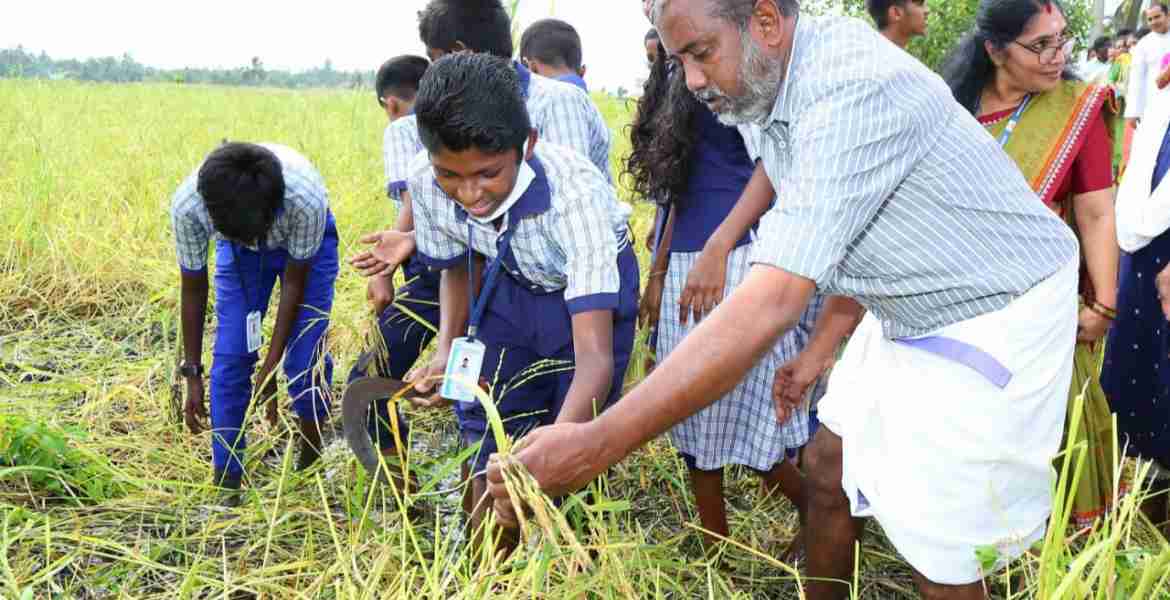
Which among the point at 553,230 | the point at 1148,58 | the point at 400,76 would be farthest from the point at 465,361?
the point at 1148,58

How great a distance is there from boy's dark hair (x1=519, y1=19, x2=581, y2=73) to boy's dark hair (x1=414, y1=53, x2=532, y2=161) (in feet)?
5.57

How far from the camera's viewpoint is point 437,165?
1892mm

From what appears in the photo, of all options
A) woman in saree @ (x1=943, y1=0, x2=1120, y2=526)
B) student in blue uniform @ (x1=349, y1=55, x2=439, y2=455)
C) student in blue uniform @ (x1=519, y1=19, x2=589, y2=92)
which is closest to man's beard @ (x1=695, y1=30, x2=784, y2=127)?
woman in saree @ (x1=943, y1=0, x2=1120, y2=526)

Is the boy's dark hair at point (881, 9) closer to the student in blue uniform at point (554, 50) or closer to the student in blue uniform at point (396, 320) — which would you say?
the student in blue uniform at point (554, 50)

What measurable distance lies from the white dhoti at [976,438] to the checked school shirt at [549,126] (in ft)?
4.04

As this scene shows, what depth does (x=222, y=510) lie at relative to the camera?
8.02ft

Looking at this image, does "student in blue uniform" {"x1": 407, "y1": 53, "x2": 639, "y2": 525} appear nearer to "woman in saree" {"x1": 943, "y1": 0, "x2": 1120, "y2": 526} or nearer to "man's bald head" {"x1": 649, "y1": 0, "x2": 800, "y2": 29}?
"man's bald head" {"x1": 649, "y1": 0, "x2": 800, "y2": 29}

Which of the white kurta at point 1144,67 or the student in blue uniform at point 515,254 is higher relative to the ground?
the white kurta at point 1144,67

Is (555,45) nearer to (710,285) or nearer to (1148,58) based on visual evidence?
(710,285)

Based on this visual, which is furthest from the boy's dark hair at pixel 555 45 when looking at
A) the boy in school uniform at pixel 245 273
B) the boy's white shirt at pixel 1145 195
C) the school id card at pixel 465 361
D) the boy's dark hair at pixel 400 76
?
the school id card at pixel 465 361

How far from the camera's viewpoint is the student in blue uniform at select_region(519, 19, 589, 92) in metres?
3.67

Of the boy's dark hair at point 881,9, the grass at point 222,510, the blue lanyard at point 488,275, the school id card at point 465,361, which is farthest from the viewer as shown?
the boy's dark hair at point 881,9

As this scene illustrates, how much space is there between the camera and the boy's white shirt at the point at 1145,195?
2.42m

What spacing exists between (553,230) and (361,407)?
0.64 meters
